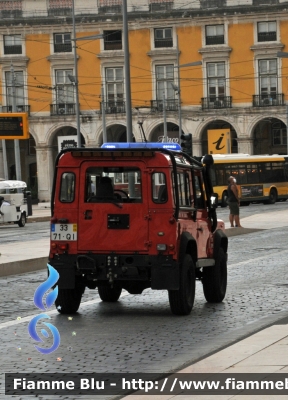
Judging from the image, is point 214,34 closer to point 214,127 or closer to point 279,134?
point 214,127

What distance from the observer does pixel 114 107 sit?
79625 millimetres

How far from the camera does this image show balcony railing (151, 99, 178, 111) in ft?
256

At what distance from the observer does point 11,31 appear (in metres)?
80.2

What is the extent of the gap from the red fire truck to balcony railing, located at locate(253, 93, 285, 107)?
208ft

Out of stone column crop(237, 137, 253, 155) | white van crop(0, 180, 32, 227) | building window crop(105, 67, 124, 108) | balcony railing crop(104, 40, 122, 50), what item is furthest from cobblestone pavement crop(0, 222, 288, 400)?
balcony railing crop(104, 40, 122, 50)

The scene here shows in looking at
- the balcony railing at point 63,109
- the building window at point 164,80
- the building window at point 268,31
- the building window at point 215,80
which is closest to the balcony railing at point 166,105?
the building window at point 164,80

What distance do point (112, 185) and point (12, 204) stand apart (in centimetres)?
3256

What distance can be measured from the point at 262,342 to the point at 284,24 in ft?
224

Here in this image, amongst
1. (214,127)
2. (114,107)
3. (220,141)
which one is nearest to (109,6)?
(114,107)

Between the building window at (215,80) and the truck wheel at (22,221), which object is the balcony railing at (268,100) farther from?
the truck wheel at (22,221)

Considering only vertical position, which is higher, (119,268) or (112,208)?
(112,208)

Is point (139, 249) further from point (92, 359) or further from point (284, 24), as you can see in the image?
point (284, 24)

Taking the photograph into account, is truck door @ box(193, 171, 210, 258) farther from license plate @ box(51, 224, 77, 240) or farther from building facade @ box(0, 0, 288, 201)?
building facade @ box(0, 0, 288, 201)

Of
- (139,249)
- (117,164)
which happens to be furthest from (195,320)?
(117,164)
